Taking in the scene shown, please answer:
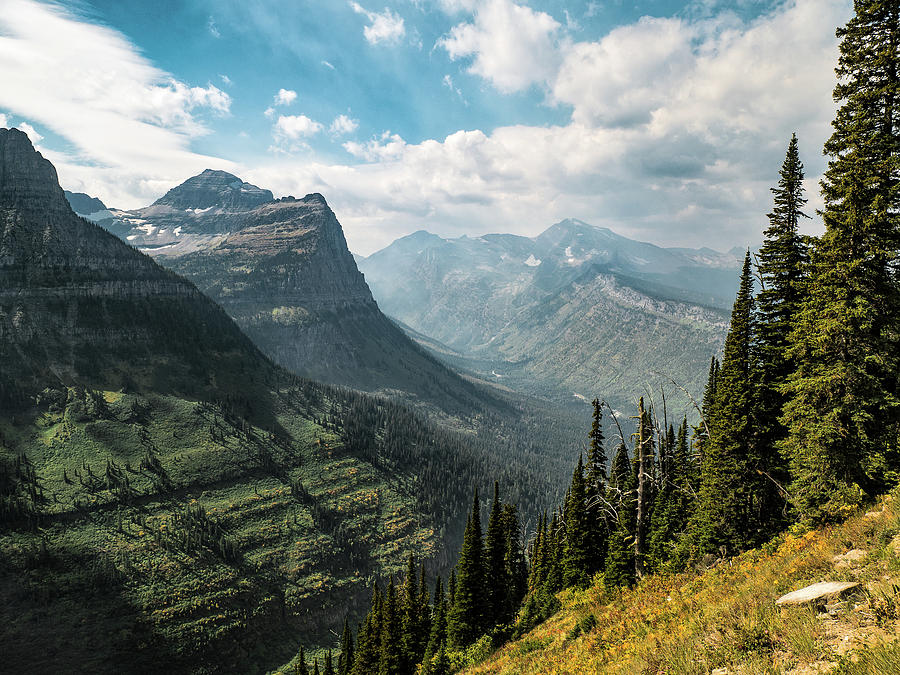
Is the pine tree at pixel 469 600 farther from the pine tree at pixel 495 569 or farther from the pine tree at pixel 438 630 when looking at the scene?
the pine tree at pixel 438 630

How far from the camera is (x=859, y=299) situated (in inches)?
819

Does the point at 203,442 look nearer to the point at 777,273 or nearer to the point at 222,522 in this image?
the point at 222,522

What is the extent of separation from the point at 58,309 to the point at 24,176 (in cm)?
6907

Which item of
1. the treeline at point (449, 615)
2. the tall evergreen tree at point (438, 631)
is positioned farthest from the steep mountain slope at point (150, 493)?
the tall evergreen tree at point (438, 631)

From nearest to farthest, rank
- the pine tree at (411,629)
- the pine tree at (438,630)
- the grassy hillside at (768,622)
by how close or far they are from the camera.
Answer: the grassy hillside at (768,622)
the pine tree at (438,630)
the pine tree at (411,629)

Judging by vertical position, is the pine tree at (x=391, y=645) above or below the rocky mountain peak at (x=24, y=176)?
below

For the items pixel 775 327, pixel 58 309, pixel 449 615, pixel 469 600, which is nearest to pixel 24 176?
pixel 58 309

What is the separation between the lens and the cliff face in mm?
156375

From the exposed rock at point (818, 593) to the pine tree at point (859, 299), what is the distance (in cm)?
1133

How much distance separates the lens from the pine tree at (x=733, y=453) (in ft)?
99.8

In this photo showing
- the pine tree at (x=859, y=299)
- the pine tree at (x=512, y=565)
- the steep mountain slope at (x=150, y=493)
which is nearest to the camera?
the pine tree at (x=859, y=299)

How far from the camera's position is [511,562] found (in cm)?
7269

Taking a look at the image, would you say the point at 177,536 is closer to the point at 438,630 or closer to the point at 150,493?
the point at 150,493

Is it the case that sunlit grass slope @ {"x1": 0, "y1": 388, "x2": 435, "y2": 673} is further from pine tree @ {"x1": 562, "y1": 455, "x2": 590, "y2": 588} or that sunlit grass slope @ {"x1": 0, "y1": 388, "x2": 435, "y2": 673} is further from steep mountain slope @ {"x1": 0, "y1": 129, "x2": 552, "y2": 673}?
pine tree @ {"x1": 562, "y1": 455, "x2": 590, "y2": 588}
